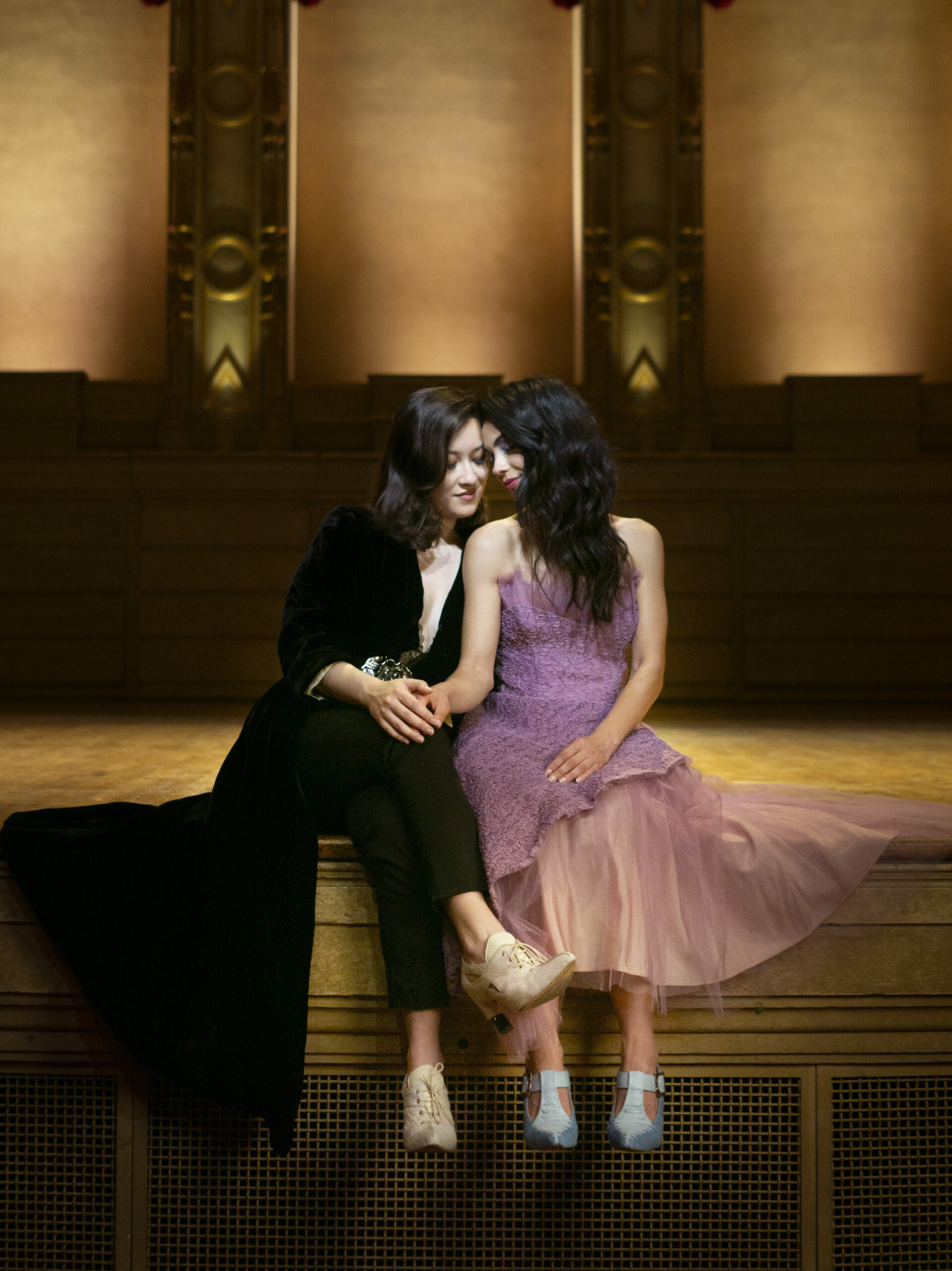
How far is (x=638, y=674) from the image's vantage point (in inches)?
92.3

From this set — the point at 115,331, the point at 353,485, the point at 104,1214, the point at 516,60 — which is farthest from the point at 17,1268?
the point at 516,60

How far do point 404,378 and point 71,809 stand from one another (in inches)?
209

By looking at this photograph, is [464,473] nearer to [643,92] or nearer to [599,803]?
[599,803]

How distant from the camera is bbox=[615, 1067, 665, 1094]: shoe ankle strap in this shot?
6.48 ft

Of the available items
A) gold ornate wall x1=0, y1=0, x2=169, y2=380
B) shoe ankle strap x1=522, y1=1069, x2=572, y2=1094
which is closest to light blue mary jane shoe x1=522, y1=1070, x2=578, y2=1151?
shoe ankle strap x1=522, y1=1069, x2=572, y2=1094

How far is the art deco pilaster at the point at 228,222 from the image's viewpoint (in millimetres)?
7113

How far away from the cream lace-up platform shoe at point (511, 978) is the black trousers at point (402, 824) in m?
0.12

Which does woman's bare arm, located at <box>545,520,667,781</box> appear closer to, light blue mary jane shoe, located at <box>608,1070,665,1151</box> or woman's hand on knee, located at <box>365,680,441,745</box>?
woman's hand on knee, located at <box>365,680,441,745</box>

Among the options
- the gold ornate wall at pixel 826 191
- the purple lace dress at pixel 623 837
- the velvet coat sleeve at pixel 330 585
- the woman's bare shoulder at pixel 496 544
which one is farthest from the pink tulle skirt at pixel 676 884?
the gold ornate wall at pixel 826 191

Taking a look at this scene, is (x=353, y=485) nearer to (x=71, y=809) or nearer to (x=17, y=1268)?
(x=71, y=809)

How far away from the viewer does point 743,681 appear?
6.94 metres

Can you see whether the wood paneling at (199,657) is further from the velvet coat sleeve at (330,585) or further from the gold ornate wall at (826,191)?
the velvet coat sleeve at (330,585)

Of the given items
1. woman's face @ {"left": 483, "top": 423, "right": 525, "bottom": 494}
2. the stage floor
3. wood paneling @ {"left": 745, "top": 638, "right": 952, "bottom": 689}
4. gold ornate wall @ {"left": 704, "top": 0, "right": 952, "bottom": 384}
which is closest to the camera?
woman's face @ {"left": 483, "top": 423, "right": 525, "bottom": 494}

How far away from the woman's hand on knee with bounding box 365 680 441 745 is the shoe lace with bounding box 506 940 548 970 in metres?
0.41
